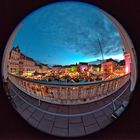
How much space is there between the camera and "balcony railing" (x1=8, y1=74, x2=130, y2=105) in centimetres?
157

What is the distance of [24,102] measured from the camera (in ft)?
5.38

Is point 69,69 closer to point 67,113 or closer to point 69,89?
point 69,89

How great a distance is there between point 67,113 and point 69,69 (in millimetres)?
262

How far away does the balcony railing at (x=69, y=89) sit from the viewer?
1565 mm

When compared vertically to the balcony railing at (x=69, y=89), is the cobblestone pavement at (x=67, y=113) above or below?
below

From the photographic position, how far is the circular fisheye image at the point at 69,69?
153 centimetres

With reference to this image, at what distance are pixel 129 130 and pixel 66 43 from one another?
65 centimetres

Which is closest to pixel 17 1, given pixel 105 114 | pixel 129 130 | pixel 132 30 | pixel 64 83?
pixel 64 83

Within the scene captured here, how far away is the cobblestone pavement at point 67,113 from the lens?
1619 mm

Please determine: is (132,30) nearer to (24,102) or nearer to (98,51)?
(98,51)

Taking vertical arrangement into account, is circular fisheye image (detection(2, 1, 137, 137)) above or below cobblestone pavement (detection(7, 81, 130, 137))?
above

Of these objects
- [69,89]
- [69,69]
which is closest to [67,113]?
[69,89]

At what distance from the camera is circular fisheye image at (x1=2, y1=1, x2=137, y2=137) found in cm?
153

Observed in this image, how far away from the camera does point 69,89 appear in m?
1.57
